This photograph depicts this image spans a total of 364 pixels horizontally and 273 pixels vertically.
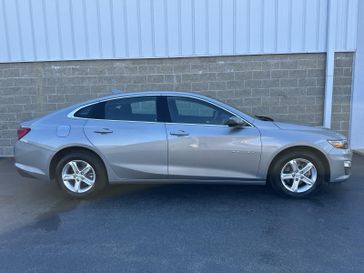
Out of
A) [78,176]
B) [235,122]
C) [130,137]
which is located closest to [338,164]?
[235,122]

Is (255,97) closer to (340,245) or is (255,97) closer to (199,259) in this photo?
(340,245)

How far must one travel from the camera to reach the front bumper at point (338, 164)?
4621 mm

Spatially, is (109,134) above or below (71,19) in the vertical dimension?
below

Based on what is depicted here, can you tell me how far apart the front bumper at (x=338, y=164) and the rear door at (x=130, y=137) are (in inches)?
90.7

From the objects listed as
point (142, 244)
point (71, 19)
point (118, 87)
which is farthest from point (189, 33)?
point (142, 244)

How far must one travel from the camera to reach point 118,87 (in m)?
7.71

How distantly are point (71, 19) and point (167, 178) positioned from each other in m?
4.72

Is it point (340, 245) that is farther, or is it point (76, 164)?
point (76, 164)

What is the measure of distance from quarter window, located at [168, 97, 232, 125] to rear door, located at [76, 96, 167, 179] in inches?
9.7

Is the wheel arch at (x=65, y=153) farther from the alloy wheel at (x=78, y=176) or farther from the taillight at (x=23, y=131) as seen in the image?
the taillight at (x=23, y=131)

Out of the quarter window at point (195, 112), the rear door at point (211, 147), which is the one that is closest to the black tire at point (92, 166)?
the rear door at point (211, 147)

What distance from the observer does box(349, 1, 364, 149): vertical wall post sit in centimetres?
756

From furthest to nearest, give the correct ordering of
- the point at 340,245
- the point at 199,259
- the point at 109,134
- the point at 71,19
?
the point at 71,19, the point at 109,134, the point at 340,245, the point at 199,259

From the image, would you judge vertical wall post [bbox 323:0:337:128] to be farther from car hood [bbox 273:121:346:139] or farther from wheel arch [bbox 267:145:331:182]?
wheel arch [bbox 267:145:331:182]
